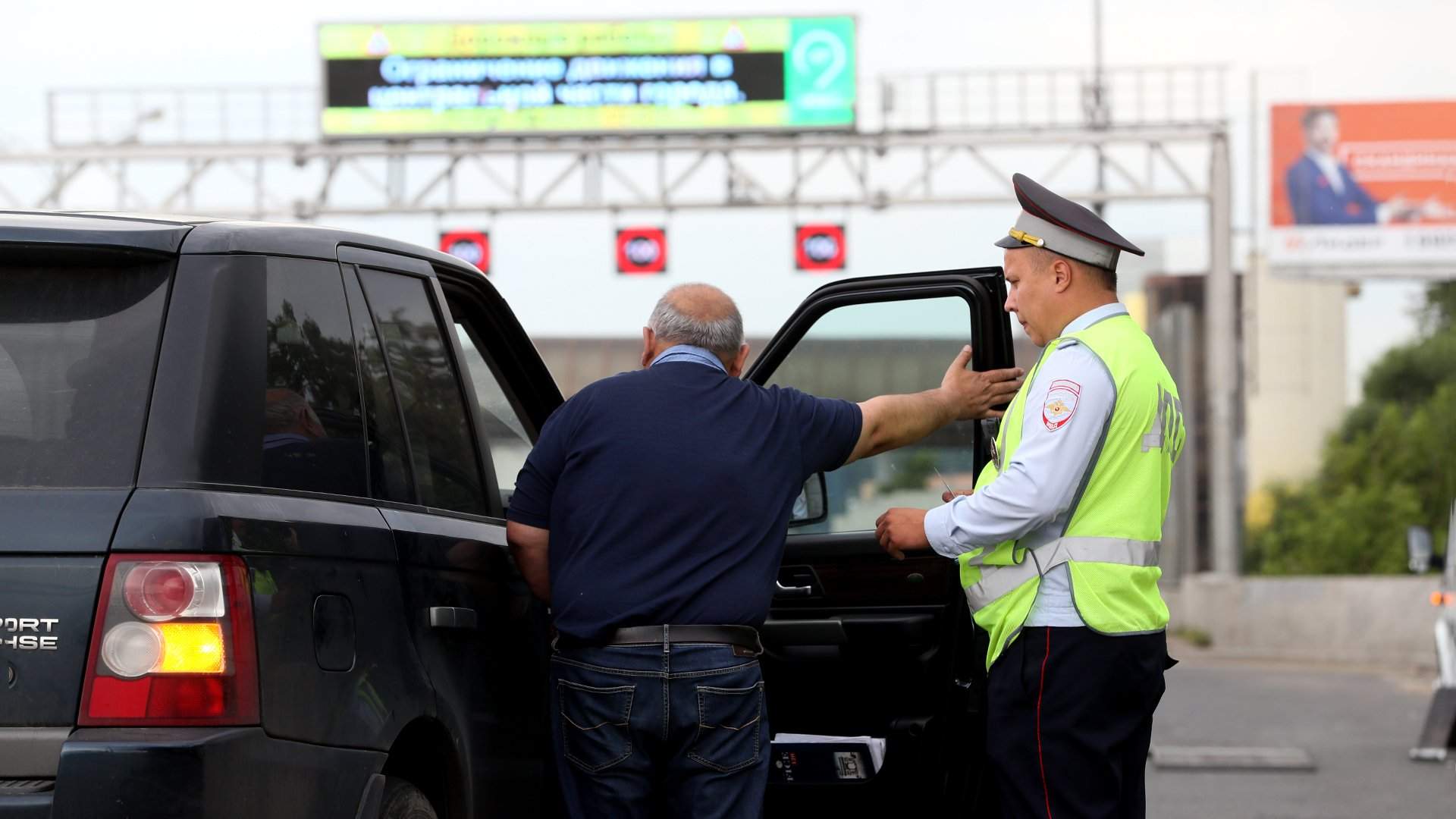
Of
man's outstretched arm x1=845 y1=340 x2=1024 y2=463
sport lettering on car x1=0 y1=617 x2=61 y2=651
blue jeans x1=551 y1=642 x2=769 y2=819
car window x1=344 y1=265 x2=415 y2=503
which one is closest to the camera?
sport lettering on car x1=0 y1=617 x2=61 y2=651

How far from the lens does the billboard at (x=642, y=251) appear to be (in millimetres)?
23422

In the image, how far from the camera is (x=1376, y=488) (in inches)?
1000

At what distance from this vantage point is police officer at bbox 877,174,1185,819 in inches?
145

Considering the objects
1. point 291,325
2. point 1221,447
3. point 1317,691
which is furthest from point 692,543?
point 1221,447

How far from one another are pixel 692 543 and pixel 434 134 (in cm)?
1966

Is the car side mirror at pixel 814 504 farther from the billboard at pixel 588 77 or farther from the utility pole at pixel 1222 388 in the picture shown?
the utility pole at pixel 1222 388

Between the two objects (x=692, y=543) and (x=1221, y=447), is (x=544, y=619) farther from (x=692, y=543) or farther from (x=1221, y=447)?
(x=1221, y=447)

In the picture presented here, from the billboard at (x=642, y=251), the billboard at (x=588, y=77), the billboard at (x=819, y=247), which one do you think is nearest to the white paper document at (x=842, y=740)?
the billboard at (x=588, y=77)

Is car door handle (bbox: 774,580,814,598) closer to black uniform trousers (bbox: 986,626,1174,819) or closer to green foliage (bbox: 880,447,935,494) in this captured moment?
green foliage (bbox: 880,447,935,494)

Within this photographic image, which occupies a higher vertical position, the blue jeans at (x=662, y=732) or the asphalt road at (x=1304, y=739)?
the blue jeans at (x=662, y=732)

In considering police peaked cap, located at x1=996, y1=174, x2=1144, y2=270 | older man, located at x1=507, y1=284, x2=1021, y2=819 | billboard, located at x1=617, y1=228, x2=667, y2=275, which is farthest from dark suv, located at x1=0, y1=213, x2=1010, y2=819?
billboard, located at x1=617, y1=228, x2=667, y2=275

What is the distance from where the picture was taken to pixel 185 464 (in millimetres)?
3010

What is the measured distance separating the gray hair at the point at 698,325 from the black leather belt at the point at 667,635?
66cm

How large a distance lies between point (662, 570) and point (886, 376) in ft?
3.84
